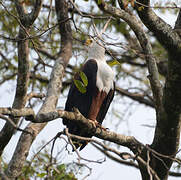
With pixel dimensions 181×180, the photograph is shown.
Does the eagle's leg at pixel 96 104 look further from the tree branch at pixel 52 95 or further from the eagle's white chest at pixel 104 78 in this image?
the tree branch at pixel 52 95

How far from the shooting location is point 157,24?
312 cm

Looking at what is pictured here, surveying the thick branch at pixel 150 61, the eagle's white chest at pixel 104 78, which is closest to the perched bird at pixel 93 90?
the eagle's white chest at pixel 104 78

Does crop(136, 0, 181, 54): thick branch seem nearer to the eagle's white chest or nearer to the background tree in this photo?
the background tree

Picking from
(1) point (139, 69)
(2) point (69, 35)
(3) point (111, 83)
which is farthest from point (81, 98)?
(1) point (139, 69)

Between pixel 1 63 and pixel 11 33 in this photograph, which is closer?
pixel 11 33

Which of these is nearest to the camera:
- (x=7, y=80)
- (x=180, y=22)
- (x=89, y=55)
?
(x=180, y=22)

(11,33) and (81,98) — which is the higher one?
(11,33)

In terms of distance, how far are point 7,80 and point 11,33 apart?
1.01m

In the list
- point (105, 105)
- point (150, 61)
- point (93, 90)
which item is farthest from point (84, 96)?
point (150, 61)

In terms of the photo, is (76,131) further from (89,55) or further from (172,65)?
(172,65)

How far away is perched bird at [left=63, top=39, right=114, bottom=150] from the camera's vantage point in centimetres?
457

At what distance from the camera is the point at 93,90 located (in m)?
4.63

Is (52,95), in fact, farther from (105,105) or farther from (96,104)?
(105,105)

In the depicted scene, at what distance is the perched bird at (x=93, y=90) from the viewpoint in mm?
A: 4574
